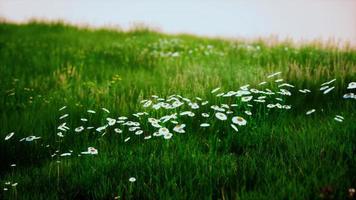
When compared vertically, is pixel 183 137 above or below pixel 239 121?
below

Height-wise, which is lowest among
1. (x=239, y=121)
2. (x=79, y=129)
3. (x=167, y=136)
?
(x=79, y=129)

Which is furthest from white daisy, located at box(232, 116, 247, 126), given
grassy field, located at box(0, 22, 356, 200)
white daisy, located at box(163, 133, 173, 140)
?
white daisy, located at box(163, 133, 173, 140)

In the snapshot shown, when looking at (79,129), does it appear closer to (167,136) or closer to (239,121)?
(167,136)

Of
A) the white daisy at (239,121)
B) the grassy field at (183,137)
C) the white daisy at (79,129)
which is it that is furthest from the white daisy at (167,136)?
the white daisy at (79,129)

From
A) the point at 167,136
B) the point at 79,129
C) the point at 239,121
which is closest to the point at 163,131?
the point at 167,136

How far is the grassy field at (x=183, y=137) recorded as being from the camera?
311cm

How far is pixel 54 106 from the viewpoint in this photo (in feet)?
17.2

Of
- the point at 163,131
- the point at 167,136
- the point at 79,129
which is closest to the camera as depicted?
the point at 167,136

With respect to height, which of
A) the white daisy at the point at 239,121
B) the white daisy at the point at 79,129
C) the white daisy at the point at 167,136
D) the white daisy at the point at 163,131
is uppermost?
the white daisy at the point at 239,121

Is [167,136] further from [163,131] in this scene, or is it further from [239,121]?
[239,121]

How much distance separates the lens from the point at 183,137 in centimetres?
393

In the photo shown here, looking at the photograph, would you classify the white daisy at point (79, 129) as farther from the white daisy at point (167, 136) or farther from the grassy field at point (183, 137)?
the white daisy at point (167, 136)

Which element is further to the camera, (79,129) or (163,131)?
(79,129)

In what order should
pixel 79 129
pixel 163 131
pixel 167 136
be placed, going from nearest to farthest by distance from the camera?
pixel 167 136, pixel 163 131, pixel 79 129
